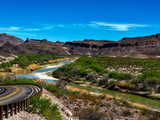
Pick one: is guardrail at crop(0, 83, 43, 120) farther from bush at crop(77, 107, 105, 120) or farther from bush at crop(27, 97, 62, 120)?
bush at crop(77, 107, 105, 120)

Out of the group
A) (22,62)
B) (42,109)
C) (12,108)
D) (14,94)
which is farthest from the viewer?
(22,62)

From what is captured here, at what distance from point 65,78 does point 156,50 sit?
135m

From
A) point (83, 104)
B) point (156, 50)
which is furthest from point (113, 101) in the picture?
point (156, 50)

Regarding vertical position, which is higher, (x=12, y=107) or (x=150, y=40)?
(x=150, y=40)

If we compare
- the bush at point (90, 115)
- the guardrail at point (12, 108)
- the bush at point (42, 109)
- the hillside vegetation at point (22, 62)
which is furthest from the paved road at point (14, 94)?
the hillside vegetation at point (22, 62)

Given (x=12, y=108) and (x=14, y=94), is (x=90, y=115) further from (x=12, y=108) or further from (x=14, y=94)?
(x=14, y=94)

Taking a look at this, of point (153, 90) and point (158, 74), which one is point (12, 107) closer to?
point (153, 90)

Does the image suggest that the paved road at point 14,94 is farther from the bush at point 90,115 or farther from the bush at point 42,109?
the bush at point 90,115

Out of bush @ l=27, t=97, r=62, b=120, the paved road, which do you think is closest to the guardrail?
bush @ l=27, t=97, r=62, b=120

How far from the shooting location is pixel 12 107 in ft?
33.2

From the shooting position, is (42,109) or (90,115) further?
(90,115)

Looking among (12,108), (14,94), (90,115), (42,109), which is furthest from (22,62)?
(12,108)

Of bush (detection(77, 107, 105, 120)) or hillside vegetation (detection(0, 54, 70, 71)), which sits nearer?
bush (detection(77, 107, 105, 120))

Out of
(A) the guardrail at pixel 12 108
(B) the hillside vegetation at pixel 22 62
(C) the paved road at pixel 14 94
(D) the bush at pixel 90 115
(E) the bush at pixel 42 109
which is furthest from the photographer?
(B) the hillside vegetation at pixel 22 62
